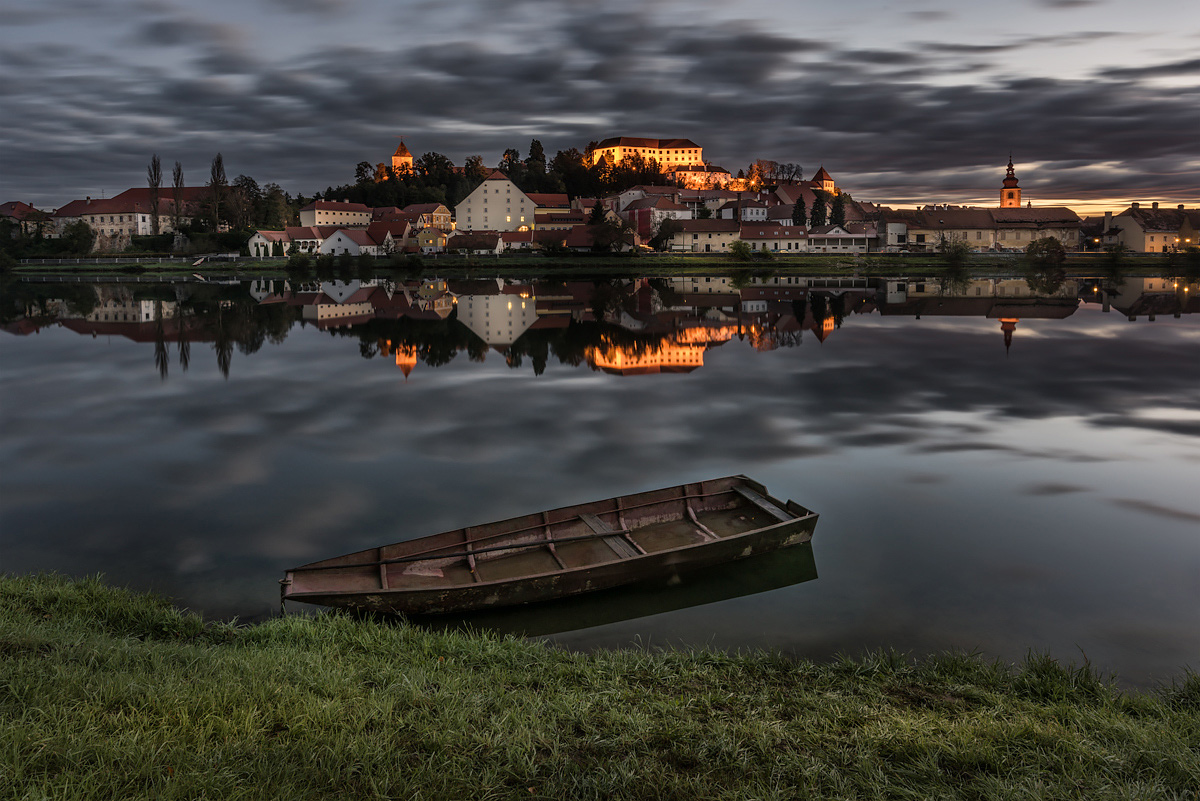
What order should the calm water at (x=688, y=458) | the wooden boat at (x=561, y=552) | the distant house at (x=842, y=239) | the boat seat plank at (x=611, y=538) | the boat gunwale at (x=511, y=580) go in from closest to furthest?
1. the boat gunwale at (x=511, y=580)
2. the wooden boat at (x=561, y=552)
3. the calm water at (x=688, y=458)
4. the boat seat plank at (x=611, y=538)
5. the distant house at (x=842, y=239)

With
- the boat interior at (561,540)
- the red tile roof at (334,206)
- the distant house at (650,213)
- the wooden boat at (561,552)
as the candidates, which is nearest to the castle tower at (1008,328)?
the boat interior at (561,540)

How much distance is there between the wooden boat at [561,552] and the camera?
949cm

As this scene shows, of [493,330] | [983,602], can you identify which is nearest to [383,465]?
[983,602]

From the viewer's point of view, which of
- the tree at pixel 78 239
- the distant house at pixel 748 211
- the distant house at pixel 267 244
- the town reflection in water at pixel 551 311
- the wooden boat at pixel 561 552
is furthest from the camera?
the distant house at pixel 748 211

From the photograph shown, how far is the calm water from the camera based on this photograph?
33.4 feet

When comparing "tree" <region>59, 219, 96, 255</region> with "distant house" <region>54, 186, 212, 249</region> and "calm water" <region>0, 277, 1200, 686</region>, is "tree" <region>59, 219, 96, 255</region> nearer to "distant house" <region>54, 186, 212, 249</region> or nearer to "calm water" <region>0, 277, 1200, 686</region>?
"distant house" <region>54, 186, 212, 249</region>

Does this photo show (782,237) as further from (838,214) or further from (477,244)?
(477,244)

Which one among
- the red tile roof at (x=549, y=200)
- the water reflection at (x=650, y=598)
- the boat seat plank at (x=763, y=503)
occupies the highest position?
the red tile roof at (x=549, y=200)

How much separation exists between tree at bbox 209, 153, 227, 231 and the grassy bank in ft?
408

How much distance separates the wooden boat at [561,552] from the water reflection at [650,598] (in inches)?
7.7

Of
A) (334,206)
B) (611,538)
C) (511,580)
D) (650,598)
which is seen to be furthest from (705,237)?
(511,580)

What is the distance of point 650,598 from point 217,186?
5082 inches

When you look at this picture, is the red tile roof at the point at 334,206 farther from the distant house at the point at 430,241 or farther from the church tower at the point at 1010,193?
the church tower at the point at 1010,193

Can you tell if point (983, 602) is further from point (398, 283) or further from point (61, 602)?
point (398, 283)
